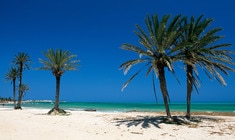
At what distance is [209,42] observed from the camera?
23844 mm

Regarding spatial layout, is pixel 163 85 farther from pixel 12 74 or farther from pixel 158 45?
pixel 12 74

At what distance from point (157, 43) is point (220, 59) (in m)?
6.42

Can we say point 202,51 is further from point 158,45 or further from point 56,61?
point 56,61

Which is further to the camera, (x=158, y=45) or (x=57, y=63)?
(x=57, y=63)

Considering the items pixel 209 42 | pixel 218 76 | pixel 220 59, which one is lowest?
pixel 218 76

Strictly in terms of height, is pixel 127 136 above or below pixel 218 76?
below

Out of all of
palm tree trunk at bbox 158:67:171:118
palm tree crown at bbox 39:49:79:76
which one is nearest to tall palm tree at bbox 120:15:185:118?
palm tree trunk at bbox 158:67:171:118

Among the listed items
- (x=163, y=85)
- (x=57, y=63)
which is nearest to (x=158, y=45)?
(x=163, y=85)

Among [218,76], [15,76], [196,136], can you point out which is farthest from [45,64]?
[15,76]

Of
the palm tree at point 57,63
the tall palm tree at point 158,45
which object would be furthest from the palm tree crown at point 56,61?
the tall palm tree at point 158,45

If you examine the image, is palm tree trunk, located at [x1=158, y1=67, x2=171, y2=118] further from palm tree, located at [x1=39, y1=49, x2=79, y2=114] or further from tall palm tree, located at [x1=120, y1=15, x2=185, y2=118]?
palm tree, located at [x1=39, y1=49, x2=79, y2=114]

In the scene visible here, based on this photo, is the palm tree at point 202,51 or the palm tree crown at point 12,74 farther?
the palm tree crown at point 12,74

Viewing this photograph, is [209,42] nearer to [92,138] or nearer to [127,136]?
[127,136]

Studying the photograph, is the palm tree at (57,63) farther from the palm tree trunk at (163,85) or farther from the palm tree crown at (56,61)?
the palm tree trunk at (163,85)
